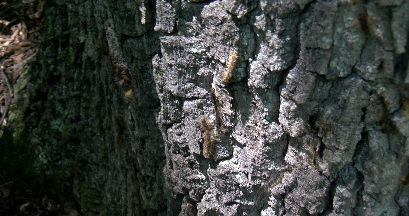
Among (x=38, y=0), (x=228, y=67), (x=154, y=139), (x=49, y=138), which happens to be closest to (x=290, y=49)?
(x=228, y=67)

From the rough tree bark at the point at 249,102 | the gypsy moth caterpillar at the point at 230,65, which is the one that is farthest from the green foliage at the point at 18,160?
the gypsy moth caterpillar at the point at 230,65

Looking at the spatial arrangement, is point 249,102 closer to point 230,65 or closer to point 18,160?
point 230,65

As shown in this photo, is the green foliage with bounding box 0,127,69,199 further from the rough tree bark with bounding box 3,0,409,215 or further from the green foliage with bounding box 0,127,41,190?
the rough tree bark with bounding box 3,0,409,215

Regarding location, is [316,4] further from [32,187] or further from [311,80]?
[32,187]

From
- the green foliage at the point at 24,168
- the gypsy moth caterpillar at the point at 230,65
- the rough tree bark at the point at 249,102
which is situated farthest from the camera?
the green foliage at the point at 24,168

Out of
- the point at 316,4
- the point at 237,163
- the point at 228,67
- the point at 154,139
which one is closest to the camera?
the point at 316,4

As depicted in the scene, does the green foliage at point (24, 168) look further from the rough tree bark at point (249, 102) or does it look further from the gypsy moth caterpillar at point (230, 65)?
the gypsy moth caterpillar at point (230, 65)

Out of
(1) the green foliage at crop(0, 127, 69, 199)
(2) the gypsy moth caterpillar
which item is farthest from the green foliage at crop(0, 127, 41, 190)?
(2) the gypsy moth caterpillar

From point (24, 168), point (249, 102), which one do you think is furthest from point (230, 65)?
point (24, 168)
